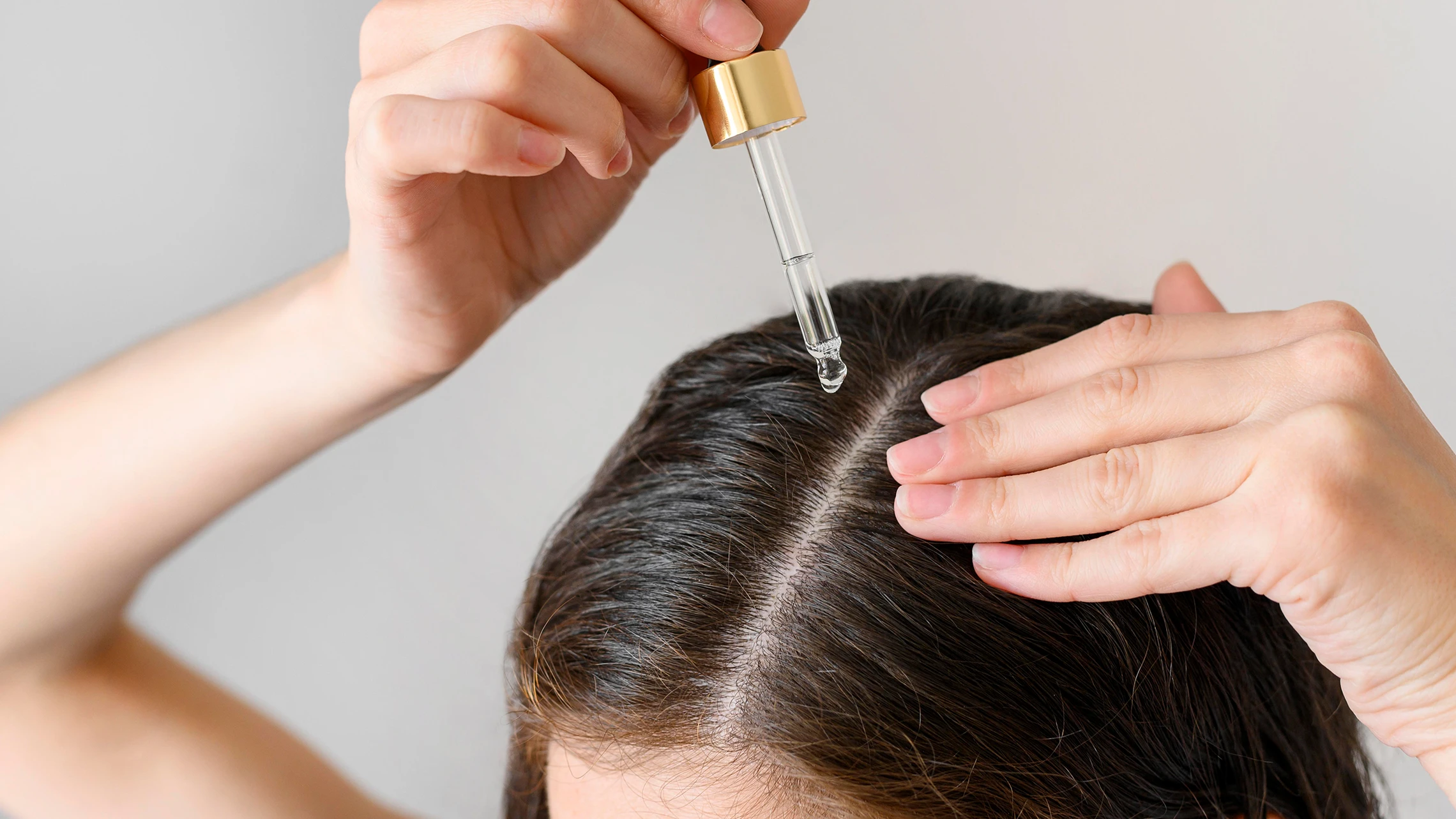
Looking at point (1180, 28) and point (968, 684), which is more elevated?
point (1180, 28)

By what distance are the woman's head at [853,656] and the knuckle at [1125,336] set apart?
149mm

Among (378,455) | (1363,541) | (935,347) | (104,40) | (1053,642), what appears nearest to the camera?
(1363,541)

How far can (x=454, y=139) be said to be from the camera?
2.00 feet

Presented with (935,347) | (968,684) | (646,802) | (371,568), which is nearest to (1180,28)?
(935,347)

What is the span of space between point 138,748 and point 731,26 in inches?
45.7

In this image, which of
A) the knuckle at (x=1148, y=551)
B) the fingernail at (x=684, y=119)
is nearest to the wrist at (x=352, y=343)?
the fingernail at (x=684, y=119)

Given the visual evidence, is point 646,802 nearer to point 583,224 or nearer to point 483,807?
point 583,224

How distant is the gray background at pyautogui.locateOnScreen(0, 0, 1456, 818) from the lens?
1.30 meters

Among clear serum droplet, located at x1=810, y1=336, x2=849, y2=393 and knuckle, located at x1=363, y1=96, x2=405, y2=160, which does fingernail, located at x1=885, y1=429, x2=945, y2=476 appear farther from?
knuckle, located at x1=363, y1=96, x2=405, y2=160

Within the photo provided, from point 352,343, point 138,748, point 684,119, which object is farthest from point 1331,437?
point 138,748

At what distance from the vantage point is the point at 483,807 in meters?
1.95

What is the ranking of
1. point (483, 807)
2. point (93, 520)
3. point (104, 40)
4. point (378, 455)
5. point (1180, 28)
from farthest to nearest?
point (483, 807) → point (378, 455) → point (104, 40) → point (1180, 28) → point (93, 520)

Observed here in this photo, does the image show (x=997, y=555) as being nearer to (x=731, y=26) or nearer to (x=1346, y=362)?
(x=1346, y=362)

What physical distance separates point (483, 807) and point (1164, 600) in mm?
1601
